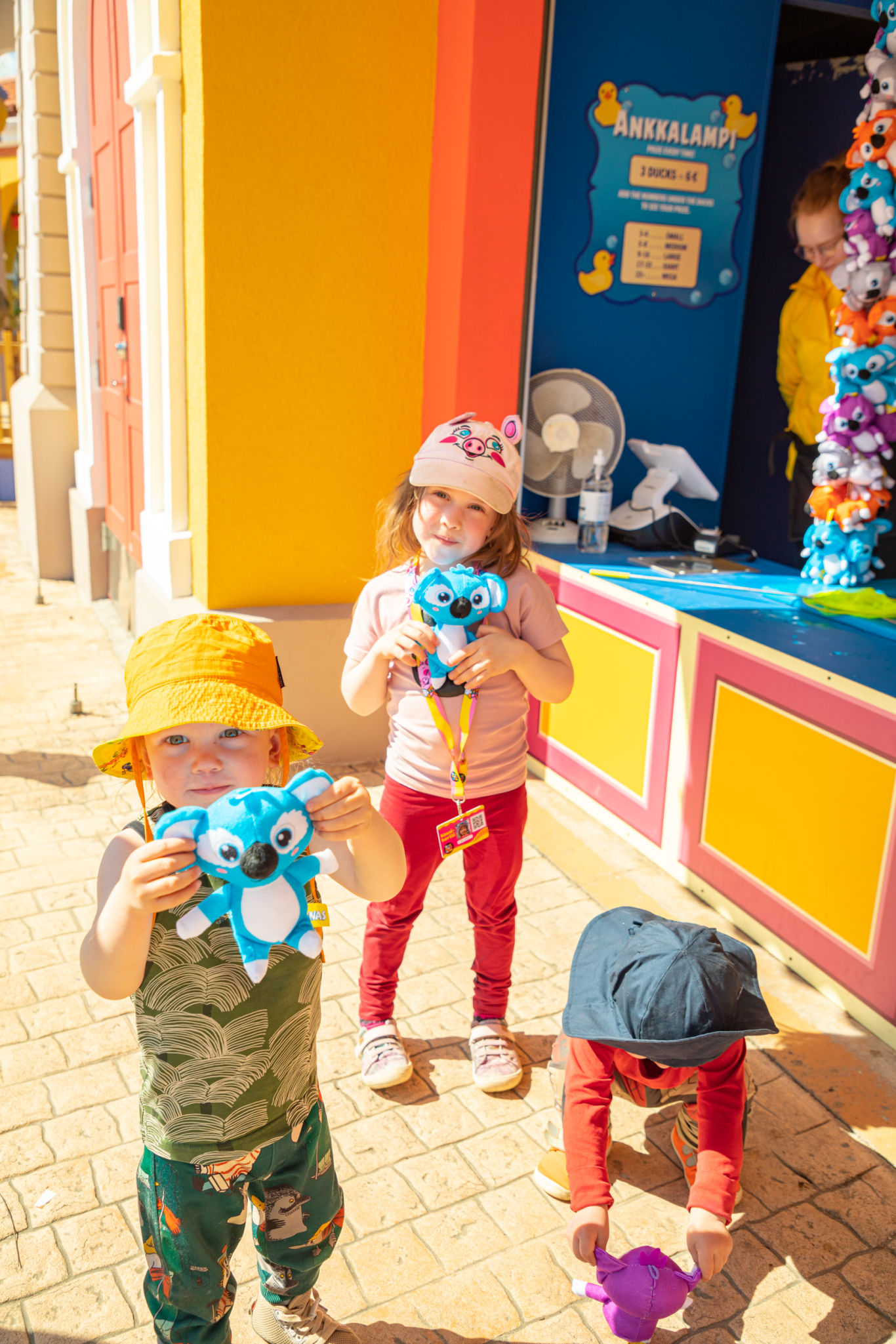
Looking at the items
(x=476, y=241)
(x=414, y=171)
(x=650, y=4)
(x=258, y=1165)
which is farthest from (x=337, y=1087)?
(x=650, y=4)

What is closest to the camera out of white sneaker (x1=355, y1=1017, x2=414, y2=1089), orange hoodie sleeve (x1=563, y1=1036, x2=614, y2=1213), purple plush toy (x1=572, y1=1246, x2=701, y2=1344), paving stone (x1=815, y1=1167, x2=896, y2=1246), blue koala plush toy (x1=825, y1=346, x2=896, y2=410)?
purple plush toy (x1=572, y1=1246, x2=701, y2=1344)

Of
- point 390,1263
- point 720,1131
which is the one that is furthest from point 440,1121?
point 720,1131

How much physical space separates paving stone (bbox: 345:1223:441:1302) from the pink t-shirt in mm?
976

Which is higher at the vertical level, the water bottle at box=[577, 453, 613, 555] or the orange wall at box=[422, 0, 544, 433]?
the orange wall at box=[422, 0, 544, 433]

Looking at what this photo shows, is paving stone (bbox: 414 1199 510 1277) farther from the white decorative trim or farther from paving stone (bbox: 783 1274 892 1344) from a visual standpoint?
the white decorative trim

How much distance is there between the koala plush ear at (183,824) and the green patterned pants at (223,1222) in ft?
1.82

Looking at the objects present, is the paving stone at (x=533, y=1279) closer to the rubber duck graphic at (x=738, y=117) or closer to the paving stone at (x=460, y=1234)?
the paving stone at (x=460, y=1234)

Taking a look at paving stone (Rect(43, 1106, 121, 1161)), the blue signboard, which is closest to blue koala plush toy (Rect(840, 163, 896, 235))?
the blue signboard

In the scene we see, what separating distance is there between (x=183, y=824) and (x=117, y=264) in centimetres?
550

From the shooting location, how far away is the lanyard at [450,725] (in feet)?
7.92

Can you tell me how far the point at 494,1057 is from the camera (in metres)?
2.71

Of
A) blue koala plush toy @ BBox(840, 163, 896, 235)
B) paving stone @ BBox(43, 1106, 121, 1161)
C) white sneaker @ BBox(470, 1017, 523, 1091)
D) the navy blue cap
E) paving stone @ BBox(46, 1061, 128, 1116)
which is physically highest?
blue koala plush toy @ BBox(840, 163, 896, 235)

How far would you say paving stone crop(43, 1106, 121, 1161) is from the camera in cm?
241

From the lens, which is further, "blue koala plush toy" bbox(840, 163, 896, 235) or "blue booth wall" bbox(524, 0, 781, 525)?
"blue booth wall" bbox(524, 0, 781, 525)
